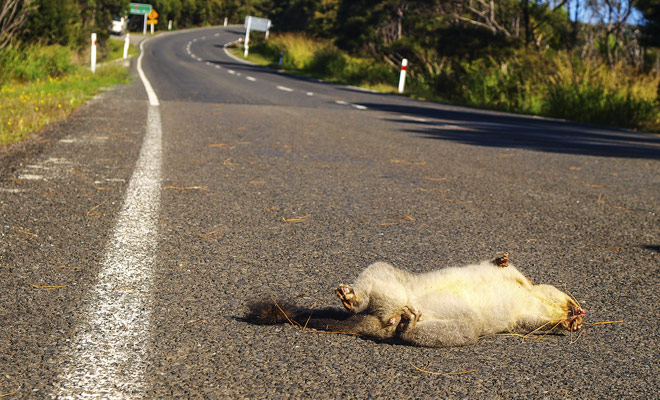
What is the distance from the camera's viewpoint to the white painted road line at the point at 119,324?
2.05 m

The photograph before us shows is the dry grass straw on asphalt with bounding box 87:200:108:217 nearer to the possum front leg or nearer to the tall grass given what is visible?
the possum front leg

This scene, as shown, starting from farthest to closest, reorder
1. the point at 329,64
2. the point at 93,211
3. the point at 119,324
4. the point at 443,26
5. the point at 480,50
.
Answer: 1. the point at 329,64
2. the point at 443,26
3. the point at 480,50
4. the point at 93,211
5. the point at 119,324

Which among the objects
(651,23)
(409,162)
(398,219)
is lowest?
(398,219)

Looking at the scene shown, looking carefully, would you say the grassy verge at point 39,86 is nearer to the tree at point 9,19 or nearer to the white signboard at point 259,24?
the tree at point 9,19

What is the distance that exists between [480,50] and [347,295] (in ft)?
69.2

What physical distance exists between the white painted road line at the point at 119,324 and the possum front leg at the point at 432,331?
34.6 inches

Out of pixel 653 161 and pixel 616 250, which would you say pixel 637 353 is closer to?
pixel 616 250

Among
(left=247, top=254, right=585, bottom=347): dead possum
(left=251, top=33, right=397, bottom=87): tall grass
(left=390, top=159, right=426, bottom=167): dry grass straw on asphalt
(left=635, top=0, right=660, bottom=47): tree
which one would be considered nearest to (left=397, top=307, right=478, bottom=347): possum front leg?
(left=247, top=254, right=585, bottom=347): dead possum

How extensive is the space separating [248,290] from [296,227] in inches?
45.9

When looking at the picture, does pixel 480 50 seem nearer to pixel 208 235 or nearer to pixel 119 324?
pixel 208 235

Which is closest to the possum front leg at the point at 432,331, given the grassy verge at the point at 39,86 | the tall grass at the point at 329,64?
the grassy verge at the point at 39,86

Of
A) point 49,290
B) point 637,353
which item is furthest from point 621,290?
point 49,290

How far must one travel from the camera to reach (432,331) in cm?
235

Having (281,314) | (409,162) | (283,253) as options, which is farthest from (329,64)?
(281,314)
